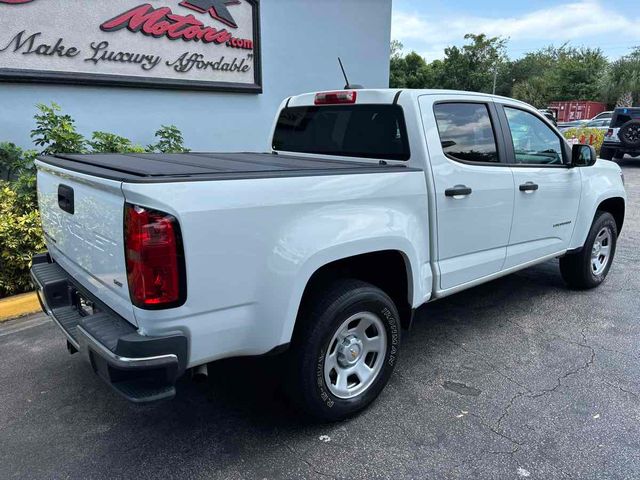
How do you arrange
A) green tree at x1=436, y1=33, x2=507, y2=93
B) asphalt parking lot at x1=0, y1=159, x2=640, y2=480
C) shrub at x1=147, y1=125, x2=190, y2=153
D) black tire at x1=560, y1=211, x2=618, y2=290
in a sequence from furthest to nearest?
1. green tree at x1=436, y1=33, x2=507, y2=93
2. shrub at x1=147, y1=125, x2=190, y2=153
3. black tire at x1=560, y1=211, x2=618, y2=290
4. asphalt parking lot at x1=0, y1=159, x2=640, y2=480

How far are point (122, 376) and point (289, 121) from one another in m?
2.71

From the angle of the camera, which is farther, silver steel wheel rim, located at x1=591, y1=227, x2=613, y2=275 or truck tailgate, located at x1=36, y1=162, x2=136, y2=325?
silver steel wheel rim, located at x1=591, y1=227, x2=613, y2=275

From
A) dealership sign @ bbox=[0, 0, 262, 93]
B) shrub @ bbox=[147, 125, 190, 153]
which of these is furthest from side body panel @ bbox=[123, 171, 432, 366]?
dealership sign @ bbox=[0, 0, 262, 93]

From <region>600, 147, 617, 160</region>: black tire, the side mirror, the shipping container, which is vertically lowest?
the side mirror

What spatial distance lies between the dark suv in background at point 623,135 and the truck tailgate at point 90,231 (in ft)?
52.7

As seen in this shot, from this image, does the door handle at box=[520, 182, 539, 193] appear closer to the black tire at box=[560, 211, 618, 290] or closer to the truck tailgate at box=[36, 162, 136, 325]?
the black tire at box=[560, 211, 618, 290]

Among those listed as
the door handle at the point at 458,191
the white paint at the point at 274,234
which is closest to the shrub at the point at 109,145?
the white paint at the point at 274,234

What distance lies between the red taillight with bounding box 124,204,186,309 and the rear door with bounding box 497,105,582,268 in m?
2.70

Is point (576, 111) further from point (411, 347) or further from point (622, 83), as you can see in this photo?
point (411, 347)

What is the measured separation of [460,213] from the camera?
330 centimetres

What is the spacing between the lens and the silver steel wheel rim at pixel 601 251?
4.99 m

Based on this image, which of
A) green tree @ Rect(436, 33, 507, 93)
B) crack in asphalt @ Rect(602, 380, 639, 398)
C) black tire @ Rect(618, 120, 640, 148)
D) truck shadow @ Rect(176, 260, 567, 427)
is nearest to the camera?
truck shadow @ Rect(176, 260, 567, 427)

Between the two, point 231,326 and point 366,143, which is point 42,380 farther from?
point 366,143

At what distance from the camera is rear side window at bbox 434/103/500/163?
11.0 feet
